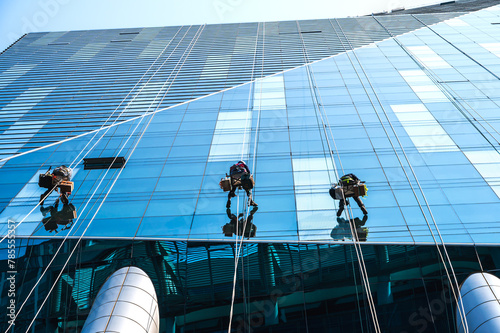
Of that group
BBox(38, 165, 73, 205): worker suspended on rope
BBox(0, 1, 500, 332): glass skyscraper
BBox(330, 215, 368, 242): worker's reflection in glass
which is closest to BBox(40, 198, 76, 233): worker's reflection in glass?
BBox(0, 1, 500, 332): glass skyscraper

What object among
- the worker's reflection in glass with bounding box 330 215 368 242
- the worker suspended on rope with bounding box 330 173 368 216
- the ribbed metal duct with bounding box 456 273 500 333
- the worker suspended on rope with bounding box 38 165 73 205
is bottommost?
the ribbed metal duct with bounding box 456 273 500 333

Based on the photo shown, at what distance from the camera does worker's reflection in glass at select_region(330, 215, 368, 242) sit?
1457 cm

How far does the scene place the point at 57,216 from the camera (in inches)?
663

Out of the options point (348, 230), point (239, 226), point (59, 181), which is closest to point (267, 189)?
point (239, 226)

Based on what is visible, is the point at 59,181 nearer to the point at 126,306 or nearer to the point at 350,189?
the point at 126,306

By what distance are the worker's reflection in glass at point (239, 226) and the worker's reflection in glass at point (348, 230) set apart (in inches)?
108

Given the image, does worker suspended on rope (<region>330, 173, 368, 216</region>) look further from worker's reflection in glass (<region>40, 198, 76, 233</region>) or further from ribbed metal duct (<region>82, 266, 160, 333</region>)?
worker's reflection in glass (<region>40, 198, 76, 233</region>)

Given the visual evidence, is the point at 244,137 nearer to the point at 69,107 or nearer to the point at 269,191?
the point at 269,191

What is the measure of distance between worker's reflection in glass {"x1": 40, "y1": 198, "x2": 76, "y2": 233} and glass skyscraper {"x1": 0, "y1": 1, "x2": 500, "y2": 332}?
0.11 meters

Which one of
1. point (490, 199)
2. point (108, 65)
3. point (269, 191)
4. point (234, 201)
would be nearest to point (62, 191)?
point (234, 201)

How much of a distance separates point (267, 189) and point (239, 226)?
9.31ft

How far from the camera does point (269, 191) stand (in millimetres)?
17844

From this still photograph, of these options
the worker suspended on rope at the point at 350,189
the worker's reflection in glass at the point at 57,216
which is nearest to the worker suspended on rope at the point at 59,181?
the worker's reflection in glass at the point at 57,216

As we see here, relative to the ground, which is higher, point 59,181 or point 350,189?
point 59,181
